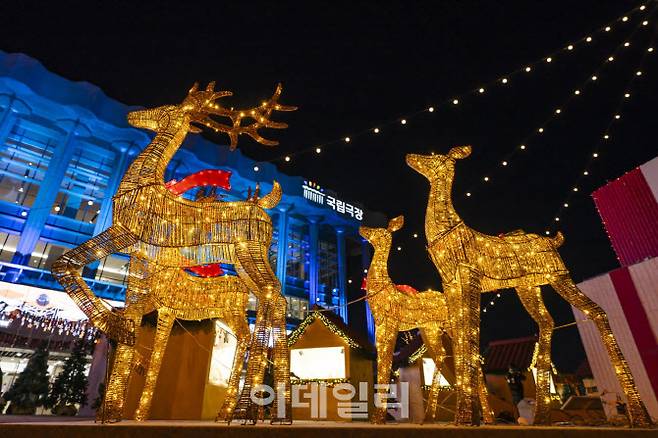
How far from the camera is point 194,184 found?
21.0ft

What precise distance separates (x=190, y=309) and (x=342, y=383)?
390 centimetres

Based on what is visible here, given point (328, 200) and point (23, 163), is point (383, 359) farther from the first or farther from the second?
point (328, 200)

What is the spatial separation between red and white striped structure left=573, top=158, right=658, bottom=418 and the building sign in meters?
19.3

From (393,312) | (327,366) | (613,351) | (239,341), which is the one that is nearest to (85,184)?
(327,366)

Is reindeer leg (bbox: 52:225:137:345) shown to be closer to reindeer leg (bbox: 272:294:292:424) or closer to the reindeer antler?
reindeer leg (bbox: 272:294:292:424)

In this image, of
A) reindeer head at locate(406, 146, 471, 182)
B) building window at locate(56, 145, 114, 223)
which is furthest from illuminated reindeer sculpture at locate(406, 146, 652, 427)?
building window at locate(56, 145, 114, 223)

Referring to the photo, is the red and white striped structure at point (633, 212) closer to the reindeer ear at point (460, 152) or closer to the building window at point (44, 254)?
the reindeer ear at point (460, 152)

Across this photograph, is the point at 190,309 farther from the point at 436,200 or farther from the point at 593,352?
the point at 593,352

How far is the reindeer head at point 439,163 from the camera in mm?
4680

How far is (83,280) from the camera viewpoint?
2996 millimetres

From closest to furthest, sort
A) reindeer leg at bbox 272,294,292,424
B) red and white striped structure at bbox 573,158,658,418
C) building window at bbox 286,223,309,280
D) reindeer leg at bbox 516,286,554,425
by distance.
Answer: reindeer leg at bbox 272,294,292,424 → reindeer leg at bbox 516,286,554,425 → red and white striped structure at bbox 573,158,658,418 → building window at bbox 286,223,309,280

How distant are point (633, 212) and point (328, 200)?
20861mm

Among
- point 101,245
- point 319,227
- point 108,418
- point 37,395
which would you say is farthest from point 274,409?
point 319,227

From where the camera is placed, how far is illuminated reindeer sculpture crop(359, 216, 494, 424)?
187 inches
